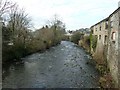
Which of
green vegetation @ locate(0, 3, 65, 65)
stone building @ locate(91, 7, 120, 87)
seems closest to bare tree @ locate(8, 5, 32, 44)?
green vegetation @ locate(0, 3, 65, 65)

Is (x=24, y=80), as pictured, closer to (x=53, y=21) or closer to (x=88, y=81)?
(x=88, y=81)

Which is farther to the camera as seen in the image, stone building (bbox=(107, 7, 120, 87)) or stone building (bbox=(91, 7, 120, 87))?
stone building (bbox=(91, 7, 120, 87))

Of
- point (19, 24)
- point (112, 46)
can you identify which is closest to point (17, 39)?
point (19, 24)

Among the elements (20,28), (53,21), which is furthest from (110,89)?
(53,21)

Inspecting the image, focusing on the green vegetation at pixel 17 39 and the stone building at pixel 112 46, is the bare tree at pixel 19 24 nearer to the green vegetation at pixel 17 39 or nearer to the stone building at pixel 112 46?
the green vegetation at pixel 17 39

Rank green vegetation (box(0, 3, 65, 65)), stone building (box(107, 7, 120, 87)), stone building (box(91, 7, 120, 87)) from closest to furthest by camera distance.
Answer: stone building (box(107, 7, 120, 87)) → stone building (box(91, 7, 120, 87)) → green vegetation (box(0, 3, 65, 65))

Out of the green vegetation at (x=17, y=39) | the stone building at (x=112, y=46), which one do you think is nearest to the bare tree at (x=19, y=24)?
the green vegetation at (x=17, y=39)

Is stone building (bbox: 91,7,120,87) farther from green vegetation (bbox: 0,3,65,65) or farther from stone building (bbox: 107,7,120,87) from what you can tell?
green vegetation (bbox: 0,3,65,65)

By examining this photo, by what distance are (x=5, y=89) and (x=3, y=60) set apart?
9961 mm

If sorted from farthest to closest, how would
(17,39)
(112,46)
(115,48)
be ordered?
Result: (17,39) → (112,46) → (115,48)

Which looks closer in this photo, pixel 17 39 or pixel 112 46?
pixel 112 46

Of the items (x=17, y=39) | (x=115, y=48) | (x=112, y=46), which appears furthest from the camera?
(x=17, y=39)

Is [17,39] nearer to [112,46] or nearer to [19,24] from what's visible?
[19,24]

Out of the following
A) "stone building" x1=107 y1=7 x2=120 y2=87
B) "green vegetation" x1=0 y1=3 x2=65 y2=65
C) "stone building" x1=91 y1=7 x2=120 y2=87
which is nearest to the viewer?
"stone building" x1=107 y1=7 x2=120 y2=87
